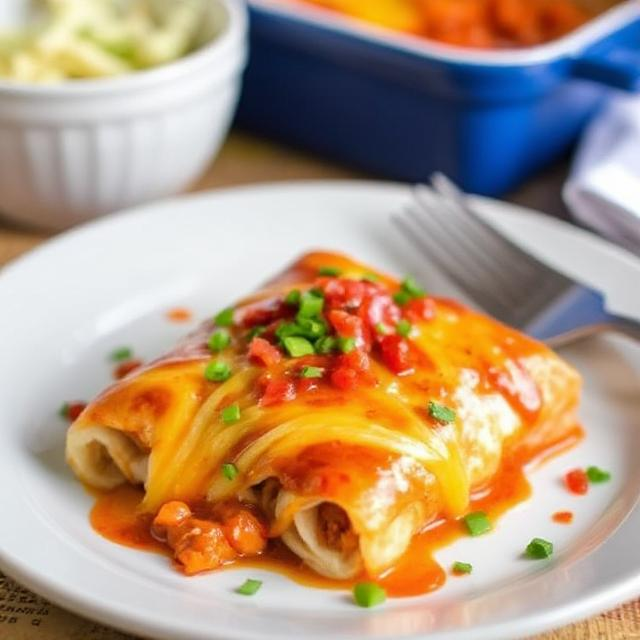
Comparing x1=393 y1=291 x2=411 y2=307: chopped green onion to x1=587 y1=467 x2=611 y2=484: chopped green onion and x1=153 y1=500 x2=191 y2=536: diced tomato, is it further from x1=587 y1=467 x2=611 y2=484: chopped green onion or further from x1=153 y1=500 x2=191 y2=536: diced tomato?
x1=153 y1=500 x2=191 y2=536: diced tomato

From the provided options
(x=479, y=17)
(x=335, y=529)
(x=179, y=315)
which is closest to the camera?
(x=335, y=529)

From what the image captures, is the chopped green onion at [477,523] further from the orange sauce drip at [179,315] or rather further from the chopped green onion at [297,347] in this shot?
the orange sauce drip at [179,315]

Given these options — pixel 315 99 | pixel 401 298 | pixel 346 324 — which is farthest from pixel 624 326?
pixel 315 99

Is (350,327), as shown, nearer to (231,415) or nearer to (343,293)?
(343,293)

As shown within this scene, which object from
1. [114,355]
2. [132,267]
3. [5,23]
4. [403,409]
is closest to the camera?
[403,409]

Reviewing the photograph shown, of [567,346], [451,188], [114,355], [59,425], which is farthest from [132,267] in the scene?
[567,346]

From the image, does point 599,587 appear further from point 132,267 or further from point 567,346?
point 132,267
